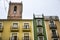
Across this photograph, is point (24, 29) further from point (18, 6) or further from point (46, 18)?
point (18, 6)

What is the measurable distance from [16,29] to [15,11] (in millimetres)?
1104

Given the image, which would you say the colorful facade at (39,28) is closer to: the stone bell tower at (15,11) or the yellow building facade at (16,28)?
the yellow building facade at (16,28)

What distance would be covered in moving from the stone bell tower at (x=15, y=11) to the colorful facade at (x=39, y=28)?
2.48 feet

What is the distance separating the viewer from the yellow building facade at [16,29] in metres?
5.97

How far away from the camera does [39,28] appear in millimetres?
6266

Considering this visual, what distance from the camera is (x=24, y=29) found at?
6.16 m

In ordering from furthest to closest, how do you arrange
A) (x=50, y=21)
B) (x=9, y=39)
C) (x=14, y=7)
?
(x=14, y=7) < (x=50, y=21) < (x=9, y=39)

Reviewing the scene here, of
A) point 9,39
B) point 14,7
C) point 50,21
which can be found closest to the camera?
point 9,39

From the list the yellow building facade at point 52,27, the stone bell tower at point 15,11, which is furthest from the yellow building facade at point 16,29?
the yellow building facade at point 52,27

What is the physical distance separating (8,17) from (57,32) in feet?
7.23

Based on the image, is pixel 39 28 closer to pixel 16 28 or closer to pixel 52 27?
pixel 52 27

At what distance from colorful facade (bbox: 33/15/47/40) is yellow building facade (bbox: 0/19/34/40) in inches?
6.9

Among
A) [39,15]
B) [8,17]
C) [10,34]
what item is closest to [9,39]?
[10,34]

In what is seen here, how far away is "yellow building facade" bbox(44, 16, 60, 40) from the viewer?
19.5 ft
